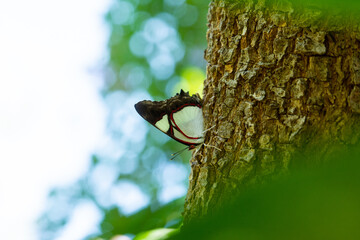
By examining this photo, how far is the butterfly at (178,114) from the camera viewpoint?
4.75ft

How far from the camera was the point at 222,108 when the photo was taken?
4.23ft

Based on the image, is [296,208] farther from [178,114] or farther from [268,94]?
[178,114]

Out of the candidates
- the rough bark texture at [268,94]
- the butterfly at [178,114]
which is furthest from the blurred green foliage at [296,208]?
the butterfly at [178,114]

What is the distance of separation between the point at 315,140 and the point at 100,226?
0.65m

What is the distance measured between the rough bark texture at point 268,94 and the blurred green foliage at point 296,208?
77cm

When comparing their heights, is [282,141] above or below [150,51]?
below

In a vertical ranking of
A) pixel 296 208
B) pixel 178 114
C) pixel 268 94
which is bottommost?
pixel 296 208

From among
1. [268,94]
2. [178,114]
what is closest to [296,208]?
[268,94]

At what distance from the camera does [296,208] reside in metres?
0.20

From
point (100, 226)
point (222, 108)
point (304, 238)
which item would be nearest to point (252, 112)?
point (222, 108)

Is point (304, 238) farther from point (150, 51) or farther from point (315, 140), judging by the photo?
point (150, 51)

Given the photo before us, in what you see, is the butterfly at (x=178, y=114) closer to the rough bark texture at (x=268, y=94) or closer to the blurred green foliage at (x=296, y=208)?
the rough bark texture at (x=268, y=94)

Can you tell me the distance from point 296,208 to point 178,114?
4.47 ft

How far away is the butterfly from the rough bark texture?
0.08 meters
